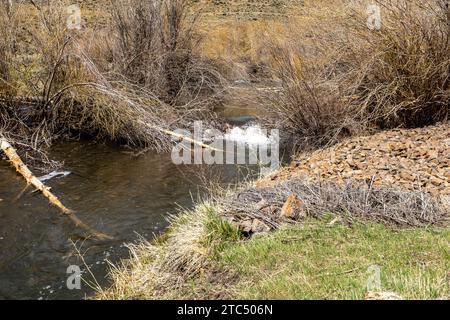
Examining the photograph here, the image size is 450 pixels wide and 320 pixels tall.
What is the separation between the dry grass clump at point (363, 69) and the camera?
988 centimetres

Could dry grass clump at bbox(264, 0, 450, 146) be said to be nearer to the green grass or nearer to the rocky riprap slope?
the rocky riprap slope

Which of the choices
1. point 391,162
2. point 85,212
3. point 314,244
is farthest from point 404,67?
point 85,212

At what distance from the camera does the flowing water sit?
6.35 m

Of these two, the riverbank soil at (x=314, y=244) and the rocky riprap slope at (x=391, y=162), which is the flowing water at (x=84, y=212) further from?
the rocky riprap slope at (x=391, y=162)

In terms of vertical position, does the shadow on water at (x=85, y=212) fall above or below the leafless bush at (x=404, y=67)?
below

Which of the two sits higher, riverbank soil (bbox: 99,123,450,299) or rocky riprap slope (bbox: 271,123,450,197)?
rocky riprap slope (bbox: 271,123,450,197)

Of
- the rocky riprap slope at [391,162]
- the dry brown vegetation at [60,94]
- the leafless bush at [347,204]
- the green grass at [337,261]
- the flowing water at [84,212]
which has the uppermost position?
the dry brown vegetation at [60,94]

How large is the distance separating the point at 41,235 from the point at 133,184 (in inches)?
98.9

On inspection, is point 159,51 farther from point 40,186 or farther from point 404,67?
point 404,67

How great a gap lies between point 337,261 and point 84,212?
457 centimetres

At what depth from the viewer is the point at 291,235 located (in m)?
5.64

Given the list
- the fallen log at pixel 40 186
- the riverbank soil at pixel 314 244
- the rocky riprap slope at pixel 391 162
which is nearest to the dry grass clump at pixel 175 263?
the riverbank soil at pixel 314 244

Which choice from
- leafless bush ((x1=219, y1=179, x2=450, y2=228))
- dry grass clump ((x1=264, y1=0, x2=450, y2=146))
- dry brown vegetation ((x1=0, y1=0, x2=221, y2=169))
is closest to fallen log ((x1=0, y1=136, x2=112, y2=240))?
dry brown vegetation ((x1=0, y1=0, x2=221, y2=169))

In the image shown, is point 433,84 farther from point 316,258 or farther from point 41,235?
point 41,235
